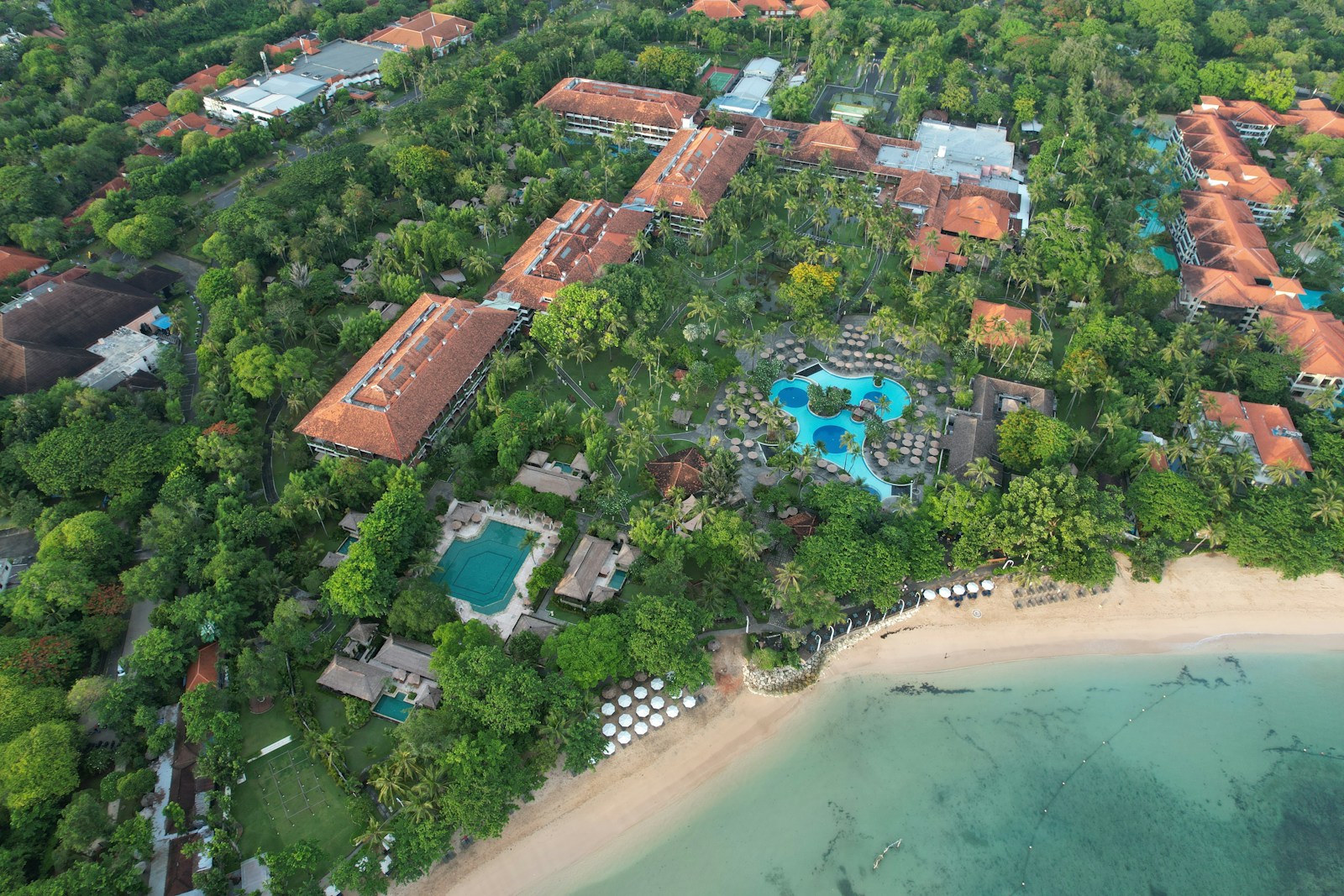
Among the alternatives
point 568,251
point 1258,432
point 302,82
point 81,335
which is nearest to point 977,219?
point 1258,432

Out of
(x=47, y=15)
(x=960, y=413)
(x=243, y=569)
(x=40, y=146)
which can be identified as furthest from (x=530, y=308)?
(x=47, y=15)

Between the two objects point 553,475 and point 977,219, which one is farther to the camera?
point 977,219

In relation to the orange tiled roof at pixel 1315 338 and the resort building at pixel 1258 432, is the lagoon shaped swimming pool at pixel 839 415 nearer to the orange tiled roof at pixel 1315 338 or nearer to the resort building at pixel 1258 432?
the resort building at pixel 1258 432

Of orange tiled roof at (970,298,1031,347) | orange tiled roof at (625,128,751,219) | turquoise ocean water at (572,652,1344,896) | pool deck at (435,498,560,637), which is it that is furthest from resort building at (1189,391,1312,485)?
pool deck at (435,498,560,637)

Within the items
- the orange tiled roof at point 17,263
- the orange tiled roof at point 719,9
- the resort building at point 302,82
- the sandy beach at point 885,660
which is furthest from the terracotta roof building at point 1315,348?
the orange tiled roof at point 17,263

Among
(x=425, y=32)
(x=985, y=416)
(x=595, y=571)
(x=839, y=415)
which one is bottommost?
(x=595, y=571)

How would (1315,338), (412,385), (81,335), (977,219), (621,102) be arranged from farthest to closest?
(621,102) < (977,219) < (81,335) < (1315,338) < (412,385)

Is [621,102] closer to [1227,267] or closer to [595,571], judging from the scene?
[595,571]

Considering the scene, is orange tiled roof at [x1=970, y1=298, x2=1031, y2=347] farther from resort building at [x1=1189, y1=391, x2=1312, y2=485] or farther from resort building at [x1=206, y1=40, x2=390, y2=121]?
resort building at [x1=206, y1=40, x2=390, y2=121]
